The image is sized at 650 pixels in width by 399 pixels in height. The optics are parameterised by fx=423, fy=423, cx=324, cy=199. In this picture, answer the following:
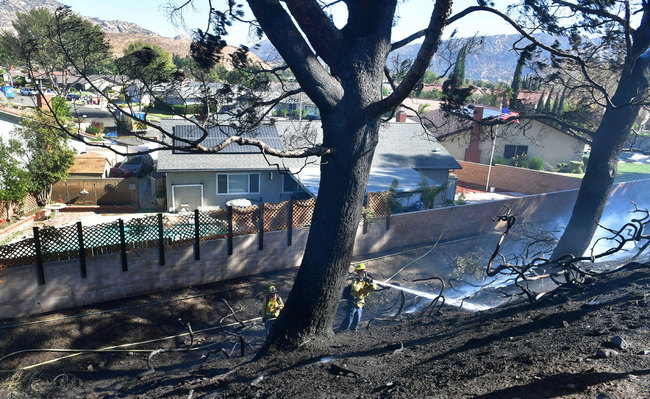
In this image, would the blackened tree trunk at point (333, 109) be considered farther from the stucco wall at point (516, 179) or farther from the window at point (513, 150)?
the window at point (513, 150)

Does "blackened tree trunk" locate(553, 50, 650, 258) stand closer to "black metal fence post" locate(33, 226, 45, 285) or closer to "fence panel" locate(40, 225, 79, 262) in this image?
"fence panel" locate(40, 225, 79, 262)

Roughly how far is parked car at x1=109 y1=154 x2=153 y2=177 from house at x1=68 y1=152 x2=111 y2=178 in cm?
85

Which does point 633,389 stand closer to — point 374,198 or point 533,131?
point 374,198

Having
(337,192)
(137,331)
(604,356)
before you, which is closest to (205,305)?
(137,331)

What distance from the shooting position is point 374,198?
49.2 ft

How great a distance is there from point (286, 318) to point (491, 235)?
14.1 m

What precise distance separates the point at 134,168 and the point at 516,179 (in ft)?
77.6

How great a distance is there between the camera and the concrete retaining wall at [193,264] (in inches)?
388

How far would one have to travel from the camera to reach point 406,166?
71.5ft

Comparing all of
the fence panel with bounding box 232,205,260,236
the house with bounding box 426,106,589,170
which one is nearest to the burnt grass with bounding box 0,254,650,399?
the fence panel with bounding box 232,205,260,236

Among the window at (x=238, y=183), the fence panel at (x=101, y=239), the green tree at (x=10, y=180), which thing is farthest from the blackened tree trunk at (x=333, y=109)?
the green tree at (x=10, y=180)

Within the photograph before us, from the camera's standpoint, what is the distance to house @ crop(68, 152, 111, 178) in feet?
68.1

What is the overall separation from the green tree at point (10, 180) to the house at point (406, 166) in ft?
35.3

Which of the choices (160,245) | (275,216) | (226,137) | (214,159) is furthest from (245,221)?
(226,137)
